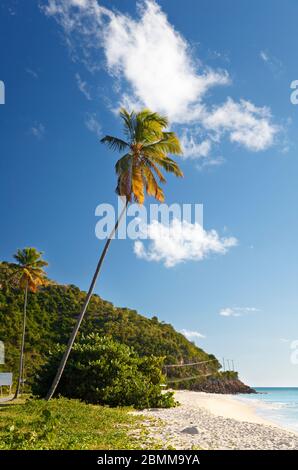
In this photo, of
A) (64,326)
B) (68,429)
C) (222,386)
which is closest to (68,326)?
(64,326)

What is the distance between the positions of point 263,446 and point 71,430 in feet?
15.3

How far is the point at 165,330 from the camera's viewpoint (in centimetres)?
6419

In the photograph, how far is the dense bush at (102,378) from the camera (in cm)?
1836

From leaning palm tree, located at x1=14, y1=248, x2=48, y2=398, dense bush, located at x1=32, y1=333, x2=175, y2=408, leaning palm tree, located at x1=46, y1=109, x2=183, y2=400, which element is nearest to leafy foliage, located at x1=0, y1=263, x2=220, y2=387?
leaning palm tree, located at x1=14, y1=248, x2=48, y2=398

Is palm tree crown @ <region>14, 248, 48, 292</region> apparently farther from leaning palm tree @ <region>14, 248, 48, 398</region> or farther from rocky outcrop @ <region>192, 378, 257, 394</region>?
rocky outcrop @ <region>192, 378, 257, 394</region>

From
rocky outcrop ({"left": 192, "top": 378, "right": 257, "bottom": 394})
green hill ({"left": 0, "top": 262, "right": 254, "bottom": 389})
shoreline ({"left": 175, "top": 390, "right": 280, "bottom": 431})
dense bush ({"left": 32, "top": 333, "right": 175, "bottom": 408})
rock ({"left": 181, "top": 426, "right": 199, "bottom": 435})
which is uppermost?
green hill ({"left": 0, "top": 262, "right": 254, "bottom": 389})

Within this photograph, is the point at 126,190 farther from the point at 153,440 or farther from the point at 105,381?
the point at 153,440

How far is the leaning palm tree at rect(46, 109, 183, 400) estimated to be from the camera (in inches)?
737

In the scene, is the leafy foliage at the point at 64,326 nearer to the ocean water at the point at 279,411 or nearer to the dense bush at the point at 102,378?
the ocean water at the point at 279,411

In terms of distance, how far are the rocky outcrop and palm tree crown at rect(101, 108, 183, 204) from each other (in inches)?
1838

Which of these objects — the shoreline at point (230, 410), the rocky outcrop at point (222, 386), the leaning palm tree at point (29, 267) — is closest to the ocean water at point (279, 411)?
the shoreline at point (230, 410)

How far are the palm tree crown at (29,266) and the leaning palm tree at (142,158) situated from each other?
530 inches

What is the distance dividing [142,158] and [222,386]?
6091 centimetres
